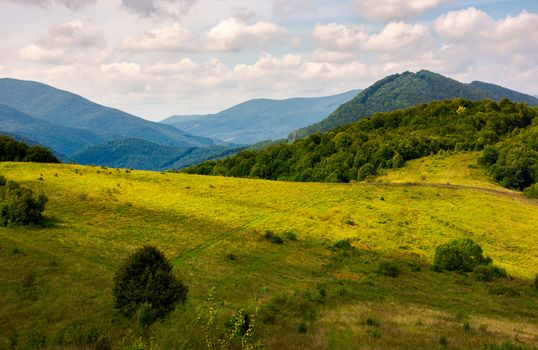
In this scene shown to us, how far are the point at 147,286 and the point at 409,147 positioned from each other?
109 metres

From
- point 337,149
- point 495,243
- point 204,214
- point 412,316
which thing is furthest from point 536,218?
point 337,149

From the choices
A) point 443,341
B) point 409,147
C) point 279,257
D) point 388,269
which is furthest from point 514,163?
point 443,341

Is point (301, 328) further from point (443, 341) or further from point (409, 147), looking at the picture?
point (409, 147)

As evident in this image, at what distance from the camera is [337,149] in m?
128

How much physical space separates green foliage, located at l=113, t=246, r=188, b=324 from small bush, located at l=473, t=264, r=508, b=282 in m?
28.1

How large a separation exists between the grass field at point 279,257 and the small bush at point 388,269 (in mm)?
816

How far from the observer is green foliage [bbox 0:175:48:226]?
115 ft

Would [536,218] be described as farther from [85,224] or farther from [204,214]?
[85,224]

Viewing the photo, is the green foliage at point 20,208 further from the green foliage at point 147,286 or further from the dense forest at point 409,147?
the dense forest at point 409,147

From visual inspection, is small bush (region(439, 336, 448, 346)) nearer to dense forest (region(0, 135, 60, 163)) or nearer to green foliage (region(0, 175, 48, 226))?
green foliage (region(0, 175, 48, 226))

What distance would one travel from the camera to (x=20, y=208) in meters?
35.2

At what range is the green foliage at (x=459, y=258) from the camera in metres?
37.8

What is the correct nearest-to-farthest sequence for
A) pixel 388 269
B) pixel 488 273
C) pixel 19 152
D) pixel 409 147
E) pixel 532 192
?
pixel 388 269
pixel 488 273
pixel 19 152
pixel 532 192
pixel 409 147

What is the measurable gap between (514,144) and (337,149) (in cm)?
4897
